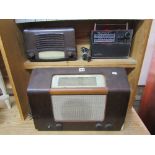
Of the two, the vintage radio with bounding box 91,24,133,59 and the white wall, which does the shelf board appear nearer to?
the vintage radio with bounding box 91,24,133,59

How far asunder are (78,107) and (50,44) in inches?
12.0

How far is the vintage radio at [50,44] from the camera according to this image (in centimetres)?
76

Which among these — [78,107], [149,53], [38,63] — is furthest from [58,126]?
[149,53]

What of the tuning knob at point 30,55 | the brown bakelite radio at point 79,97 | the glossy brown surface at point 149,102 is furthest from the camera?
the glossy brown surface at point 149,102

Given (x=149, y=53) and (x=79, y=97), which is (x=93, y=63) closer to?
(x=79, y=97)

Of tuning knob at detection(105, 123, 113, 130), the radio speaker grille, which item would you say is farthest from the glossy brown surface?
the radio speaker grille

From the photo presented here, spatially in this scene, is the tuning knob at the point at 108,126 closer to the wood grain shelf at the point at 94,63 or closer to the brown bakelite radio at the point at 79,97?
the brown bakelite radio at the point at 79,97

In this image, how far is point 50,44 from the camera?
79cm

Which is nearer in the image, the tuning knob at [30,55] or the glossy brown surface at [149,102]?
the tuning knob at [30,55]

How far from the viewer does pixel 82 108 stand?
758 millimetres

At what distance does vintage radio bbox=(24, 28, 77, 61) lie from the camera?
2.49ft

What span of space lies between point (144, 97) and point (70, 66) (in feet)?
2.05

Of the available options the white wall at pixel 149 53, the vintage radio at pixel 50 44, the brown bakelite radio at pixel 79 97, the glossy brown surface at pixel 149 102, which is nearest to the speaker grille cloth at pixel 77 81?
the brown bakelite radio at pixel 79 97
